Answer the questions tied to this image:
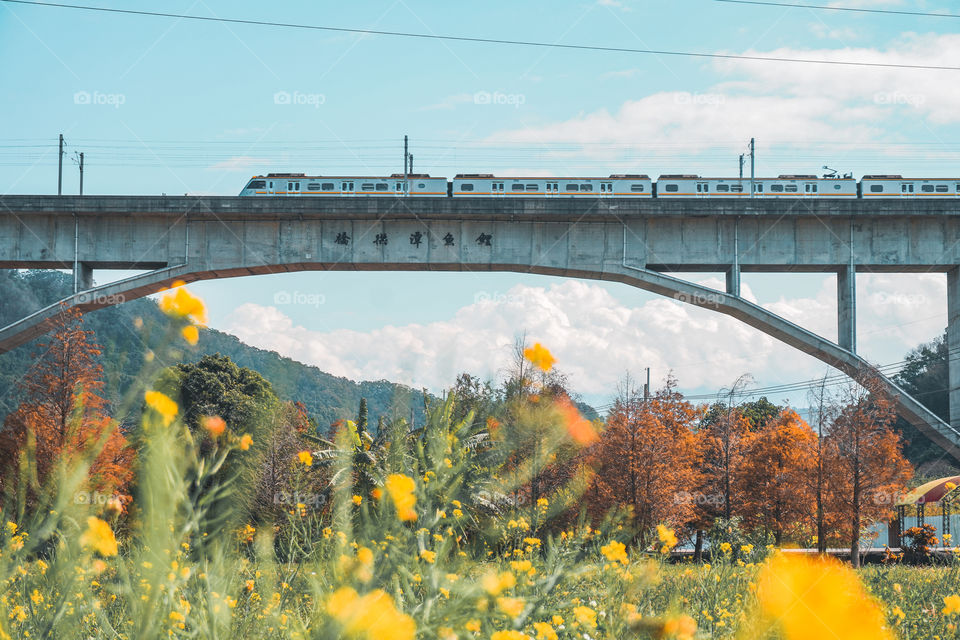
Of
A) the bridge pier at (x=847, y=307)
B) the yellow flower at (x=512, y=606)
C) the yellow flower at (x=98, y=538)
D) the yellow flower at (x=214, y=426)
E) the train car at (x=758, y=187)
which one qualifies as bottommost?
the yellow flower at (x=512, y=606)

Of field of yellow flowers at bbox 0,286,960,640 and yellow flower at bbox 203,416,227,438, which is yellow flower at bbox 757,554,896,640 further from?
yellow flower at bbox 203,416,227,438

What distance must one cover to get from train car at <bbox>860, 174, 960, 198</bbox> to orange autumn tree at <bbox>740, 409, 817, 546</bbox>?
292 inches

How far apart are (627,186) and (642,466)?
28.6 feet

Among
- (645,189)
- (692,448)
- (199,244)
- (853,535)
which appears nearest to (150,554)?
(853,535)

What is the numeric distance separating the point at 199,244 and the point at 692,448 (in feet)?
44.3

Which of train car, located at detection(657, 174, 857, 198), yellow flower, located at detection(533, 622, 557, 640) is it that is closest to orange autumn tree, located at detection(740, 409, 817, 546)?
train car, located at detection(657, 174, 857, 198)

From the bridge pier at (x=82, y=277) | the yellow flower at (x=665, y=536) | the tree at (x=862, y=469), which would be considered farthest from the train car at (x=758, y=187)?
the yellow flower at (x=665, y=536)

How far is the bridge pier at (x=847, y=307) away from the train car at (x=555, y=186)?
5.58m

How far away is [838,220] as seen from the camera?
67.9 ft

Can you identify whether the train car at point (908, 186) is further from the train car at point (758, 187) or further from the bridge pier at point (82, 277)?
the bridge pier at point (82, 277)

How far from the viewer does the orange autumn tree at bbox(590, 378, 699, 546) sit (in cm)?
1669

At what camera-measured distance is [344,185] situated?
74.7 ft

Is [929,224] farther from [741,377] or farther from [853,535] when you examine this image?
[853,535]

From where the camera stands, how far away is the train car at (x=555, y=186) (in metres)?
22.0
